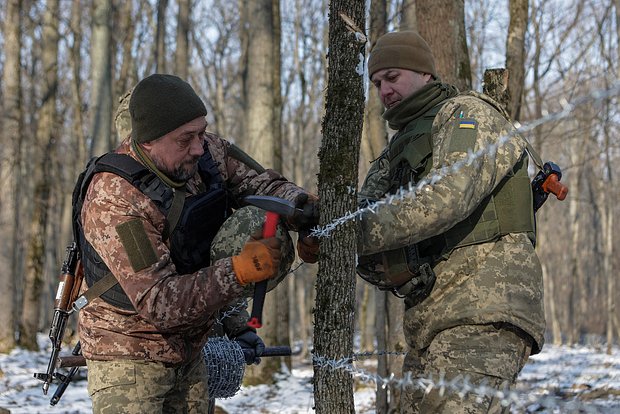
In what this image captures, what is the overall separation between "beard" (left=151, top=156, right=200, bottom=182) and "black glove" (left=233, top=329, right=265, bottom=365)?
4.23 feet

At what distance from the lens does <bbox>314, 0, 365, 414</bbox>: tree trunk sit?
2.77 m

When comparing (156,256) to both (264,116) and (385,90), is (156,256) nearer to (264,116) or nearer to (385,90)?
(385,90)

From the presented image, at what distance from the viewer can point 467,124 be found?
3043 millimetres

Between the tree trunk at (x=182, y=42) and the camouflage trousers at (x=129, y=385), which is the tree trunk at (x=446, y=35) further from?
the tree trunk at (x=182, y=42)

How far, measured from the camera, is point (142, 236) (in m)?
2.68

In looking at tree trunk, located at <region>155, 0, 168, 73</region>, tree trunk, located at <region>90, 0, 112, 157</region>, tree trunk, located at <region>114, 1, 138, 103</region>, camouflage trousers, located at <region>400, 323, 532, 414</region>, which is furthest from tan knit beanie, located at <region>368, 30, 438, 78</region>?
tree trunk, located at <region>114, 1, 138, 103</region>

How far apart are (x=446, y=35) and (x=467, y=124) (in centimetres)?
294

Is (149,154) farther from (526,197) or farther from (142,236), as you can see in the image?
(526,197)

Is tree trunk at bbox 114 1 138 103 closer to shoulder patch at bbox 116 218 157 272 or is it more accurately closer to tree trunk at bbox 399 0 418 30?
tree trunk at bbox 399 0 418 30

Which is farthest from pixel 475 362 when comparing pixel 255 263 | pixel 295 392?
pixel 295 392

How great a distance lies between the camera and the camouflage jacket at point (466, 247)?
2.89 metres

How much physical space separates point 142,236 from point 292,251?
654 mm

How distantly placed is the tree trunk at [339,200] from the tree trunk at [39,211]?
11353 mm

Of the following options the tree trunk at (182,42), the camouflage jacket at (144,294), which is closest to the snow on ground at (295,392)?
the camouflage jacket at (144,294)
